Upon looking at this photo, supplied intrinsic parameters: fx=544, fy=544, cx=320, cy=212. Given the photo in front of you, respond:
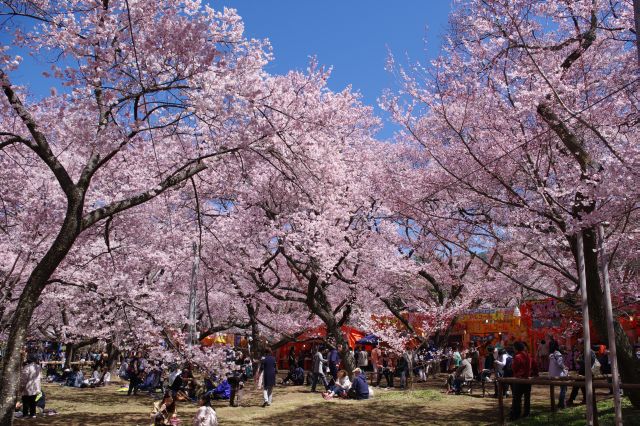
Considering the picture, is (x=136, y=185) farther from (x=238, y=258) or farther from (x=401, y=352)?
(x=401, y=352)

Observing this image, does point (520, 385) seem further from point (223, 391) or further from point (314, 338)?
point (314, 338)

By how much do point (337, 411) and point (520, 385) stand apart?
4.80m

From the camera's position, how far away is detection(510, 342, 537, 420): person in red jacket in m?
10.7

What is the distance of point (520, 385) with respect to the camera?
1062cm

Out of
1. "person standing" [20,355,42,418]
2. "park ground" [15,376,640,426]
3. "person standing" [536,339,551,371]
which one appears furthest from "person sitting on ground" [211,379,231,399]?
"person standing" [536,339,551,371]

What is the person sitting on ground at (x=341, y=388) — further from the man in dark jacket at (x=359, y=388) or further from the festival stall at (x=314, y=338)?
the festival stall at (x=314, y=338)

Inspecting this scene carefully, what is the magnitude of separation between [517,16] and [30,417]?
44.1 feet

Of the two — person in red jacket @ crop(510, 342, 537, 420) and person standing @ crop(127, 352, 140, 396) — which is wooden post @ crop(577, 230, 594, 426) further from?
person standing @ crop(127, 352, 140, 396)

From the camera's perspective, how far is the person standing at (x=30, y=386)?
41.7 ft

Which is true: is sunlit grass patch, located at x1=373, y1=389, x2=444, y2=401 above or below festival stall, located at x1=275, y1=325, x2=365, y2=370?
below

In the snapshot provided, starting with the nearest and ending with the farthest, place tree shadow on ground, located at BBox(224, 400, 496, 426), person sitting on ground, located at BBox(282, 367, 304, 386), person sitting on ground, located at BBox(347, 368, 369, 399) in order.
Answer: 1. tree shadow on ground, located at BBox(224, 400, 496, 426)
2. person sitting on ground, located at BBox(347, 368, 369, 399)
3. person sitting on ground, located at BBox(282, 367, 304, 386)

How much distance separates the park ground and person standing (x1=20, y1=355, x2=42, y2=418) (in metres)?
0.40

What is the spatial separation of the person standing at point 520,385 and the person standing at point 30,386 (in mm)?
10675

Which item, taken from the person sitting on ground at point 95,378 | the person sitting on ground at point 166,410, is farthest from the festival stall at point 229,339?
the person sitting on ground at point 166,410
